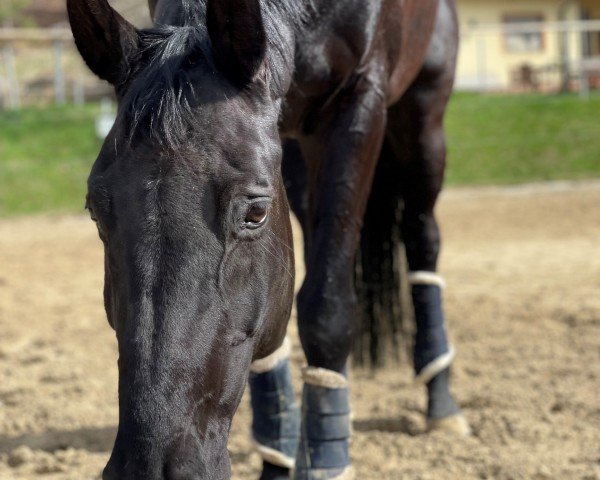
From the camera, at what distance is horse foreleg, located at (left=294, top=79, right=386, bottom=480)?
9.81 feet

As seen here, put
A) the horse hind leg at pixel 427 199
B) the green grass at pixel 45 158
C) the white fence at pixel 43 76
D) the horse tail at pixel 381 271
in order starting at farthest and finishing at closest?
the white fence at pixel 43 76, the green grass at pixel 45 158, the horse tail at pixel 381 271, the horse hind leg at pixel 427 199

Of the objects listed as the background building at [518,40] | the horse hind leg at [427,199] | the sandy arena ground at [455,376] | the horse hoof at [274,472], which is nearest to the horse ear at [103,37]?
the horse hoof at [274,472]

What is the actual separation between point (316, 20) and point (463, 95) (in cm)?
1661

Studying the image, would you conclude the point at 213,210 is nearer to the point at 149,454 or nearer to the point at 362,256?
the point at 149,454

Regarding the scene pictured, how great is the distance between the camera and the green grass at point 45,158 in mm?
12312

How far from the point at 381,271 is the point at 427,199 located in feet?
1.36

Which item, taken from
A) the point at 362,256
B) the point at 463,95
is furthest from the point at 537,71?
the point at 362,256

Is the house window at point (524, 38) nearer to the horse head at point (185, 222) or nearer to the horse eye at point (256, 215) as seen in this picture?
the horse head at point (185, 222)

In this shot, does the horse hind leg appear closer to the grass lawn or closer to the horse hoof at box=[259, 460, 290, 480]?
the horse hoof at box=[259, 460, 290, 480]

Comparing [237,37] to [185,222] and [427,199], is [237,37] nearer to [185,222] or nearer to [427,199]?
[185,222]

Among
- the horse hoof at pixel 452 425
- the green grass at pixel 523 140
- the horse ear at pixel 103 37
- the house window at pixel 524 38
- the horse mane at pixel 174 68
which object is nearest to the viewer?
the horse mane at pixel 174 68

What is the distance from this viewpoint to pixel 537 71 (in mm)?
22859

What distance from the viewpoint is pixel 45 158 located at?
44.6ft

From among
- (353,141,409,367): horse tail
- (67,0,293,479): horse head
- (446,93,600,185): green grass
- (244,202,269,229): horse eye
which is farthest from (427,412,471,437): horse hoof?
(446,93,600,185): green grass
